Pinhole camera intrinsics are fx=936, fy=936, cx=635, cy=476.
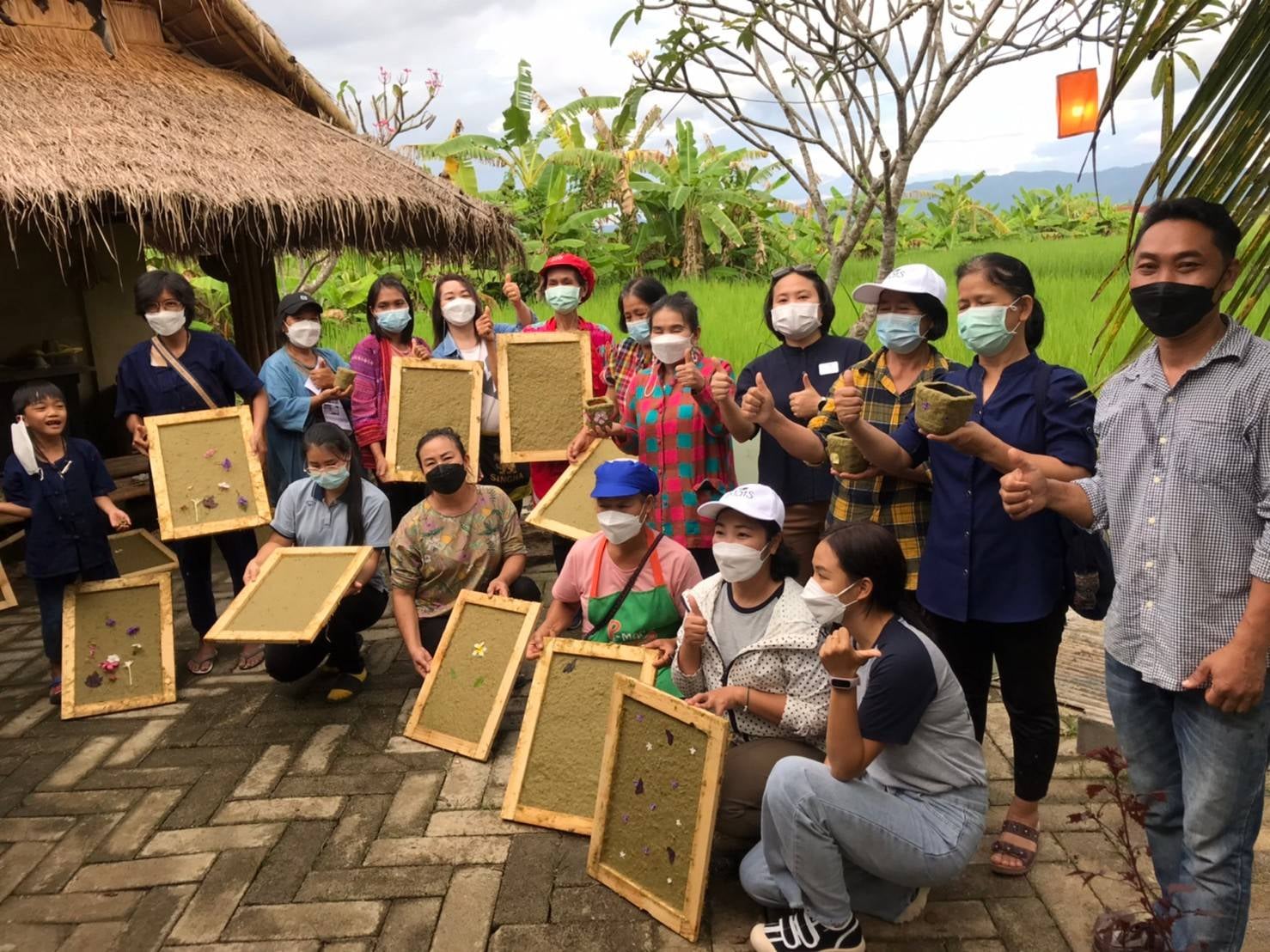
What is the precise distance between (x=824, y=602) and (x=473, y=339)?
3.36 m

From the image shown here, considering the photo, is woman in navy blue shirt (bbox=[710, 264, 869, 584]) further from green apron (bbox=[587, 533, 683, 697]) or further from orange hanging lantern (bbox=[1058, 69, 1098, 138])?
orange hanging lantern (bbox=[1058, 69, 1098, 138])

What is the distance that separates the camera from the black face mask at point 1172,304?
2092 millimetres

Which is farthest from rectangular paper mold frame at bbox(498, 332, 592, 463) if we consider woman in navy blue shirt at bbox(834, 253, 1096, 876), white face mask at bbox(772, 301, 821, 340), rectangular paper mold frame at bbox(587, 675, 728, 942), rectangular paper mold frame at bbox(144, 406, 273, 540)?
woman in navy blue shirt at bbox(834, 253, 1096, 876)

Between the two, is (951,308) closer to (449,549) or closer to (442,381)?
(442,381)

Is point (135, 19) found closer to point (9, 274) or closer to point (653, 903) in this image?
point (9, 274)

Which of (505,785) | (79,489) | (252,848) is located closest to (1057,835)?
(505,785)

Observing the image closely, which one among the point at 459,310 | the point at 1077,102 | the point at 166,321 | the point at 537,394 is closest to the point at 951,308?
the point at 1077,102

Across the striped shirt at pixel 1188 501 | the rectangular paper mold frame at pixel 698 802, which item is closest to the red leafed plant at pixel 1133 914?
the striped shirt at pixel 1188 501

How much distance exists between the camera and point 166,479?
190 inches

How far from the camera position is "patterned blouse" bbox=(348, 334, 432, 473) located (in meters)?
5.31

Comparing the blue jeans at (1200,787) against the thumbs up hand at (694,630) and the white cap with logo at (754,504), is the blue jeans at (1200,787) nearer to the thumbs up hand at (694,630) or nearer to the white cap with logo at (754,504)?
the white cap with logo at (754,504)

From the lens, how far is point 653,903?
2936mm

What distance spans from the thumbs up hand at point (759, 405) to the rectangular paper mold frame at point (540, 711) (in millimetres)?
962

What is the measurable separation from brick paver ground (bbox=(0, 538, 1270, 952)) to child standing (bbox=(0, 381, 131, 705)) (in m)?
0.67
